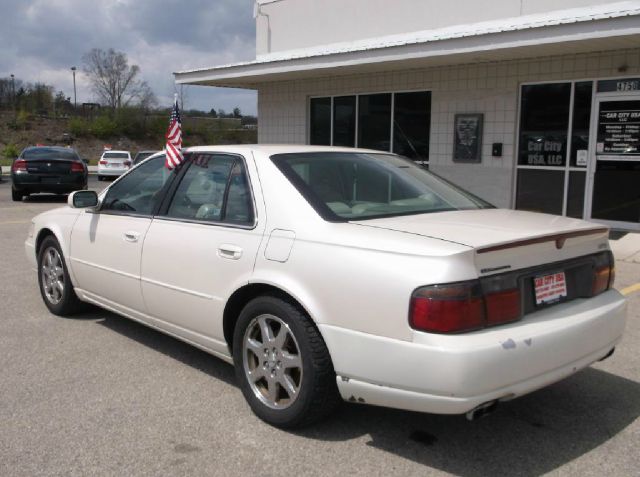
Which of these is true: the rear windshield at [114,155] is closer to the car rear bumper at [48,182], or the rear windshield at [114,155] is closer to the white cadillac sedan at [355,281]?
the car rear bumper at [48,182]

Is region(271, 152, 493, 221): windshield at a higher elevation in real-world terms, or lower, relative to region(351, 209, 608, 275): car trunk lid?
higher

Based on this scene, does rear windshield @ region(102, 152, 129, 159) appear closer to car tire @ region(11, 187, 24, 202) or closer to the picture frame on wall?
car tire @ region(11, 187, 24, 202)

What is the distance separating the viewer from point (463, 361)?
2797mm

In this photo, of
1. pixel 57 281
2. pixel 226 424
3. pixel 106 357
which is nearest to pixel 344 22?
pixel 57 281

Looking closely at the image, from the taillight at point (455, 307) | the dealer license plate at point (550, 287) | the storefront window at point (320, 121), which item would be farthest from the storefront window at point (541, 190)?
the taillight at point (455, 307)

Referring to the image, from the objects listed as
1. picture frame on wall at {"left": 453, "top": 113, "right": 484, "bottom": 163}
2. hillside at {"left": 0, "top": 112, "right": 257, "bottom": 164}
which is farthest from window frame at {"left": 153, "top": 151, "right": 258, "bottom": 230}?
hillside at {"left": 0, "top": 112, "right": 257, "bottom": 164}

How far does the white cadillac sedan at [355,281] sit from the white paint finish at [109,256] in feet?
0.07

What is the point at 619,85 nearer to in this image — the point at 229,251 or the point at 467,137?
the point at 467,137

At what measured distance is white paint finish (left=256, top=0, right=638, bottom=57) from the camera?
36.7 feet

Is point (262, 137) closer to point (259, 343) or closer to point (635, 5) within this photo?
point (635, 5)

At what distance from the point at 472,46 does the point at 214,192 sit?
24.2 feet

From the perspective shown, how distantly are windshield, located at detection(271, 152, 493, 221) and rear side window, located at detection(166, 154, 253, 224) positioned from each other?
29cm

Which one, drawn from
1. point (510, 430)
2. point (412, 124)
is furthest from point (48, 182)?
point (510, 430)

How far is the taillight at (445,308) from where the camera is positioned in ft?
9.34
